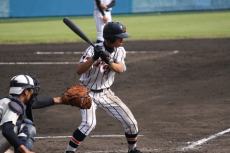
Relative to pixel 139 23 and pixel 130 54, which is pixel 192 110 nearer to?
pixel 130 54

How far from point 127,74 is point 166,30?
999 cm

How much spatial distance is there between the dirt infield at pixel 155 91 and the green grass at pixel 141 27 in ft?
6.79

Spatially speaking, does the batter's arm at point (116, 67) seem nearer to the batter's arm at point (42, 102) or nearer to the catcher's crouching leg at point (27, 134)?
the batter's arm at point (42, 102)

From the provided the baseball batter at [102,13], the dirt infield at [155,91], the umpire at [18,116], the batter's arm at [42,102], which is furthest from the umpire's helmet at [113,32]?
the baseball batter at [102,13]

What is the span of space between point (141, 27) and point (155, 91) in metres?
13.4

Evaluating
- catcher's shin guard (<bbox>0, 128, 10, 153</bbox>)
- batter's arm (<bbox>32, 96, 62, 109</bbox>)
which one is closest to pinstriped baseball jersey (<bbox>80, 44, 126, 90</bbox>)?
batter's arm (<bbox>32, 96, 62, 109</bbox>)

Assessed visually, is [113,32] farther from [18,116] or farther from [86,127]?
[18,116]

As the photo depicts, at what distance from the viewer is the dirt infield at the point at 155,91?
934 cm

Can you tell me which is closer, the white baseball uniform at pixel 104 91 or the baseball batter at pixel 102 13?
the white baseball uniform at pixel 104 91

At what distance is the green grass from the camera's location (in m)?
23.1

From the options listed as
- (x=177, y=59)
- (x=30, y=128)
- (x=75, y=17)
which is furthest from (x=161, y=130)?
(x=75, y=17)

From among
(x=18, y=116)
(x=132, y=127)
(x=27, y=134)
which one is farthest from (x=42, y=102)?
(x=132, y=127)

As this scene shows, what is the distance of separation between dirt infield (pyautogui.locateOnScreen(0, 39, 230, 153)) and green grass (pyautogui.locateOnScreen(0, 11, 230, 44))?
6.79ft

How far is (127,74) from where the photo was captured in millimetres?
15320
